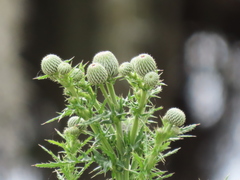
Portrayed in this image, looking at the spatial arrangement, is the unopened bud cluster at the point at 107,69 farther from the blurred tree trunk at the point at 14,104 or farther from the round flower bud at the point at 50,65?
the blurred tree trunk at the point at 14,104

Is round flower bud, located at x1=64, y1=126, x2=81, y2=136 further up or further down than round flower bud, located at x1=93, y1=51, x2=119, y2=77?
further down

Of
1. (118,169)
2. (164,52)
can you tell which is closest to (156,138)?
(118,169)

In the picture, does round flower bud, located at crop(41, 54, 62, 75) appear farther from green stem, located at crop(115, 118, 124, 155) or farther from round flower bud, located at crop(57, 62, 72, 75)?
green stem, located at crop(115, 118, 124, 155)

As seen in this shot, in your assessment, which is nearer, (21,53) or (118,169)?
(118,169)

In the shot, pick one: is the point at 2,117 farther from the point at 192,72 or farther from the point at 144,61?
the point at 144,61

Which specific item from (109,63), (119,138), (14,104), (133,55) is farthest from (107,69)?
(14,104)

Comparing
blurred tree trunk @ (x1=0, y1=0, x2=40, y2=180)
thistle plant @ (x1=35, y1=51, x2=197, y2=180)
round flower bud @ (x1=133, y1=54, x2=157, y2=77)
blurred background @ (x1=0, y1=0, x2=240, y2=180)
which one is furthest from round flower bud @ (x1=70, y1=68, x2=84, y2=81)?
blurred tree trunk @ (x1=0, y1=0, x2=40, y2=180)

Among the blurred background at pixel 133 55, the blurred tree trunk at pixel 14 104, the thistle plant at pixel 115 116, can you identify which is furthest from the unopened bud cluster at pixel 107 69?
the blurred tree trunk at pixel 14 104
